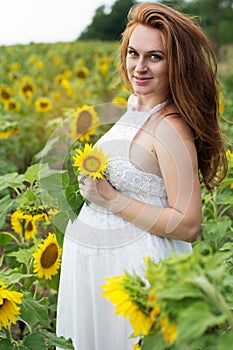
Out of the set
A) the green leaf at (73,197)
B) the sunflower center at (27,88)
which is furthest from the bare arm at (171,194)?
the sunflower center at (27,88)

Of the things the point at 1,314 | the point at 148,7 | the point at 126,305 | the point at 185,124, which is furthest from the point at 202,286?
the point at 148,7

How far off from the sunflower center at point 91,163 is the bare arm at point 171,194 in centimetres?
3

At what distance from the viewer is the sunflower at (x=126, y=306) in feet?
3.33

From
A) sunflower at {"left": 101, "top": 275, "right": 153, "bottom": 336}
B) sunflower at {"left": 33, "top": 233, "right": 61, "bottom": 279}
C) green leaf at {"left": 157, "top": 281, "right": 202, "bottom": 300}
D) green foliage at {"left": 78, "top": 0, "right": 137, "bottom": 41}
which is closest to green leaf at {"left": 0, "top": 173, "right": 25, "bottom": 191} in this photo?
sunflower at {"left": 33, "top": 233, "right": 61, "bottom": 279}

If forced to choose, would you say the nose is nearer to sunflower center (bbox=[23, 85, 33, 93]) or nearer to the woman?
the woman

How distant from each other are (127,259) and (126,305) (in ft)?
1.98

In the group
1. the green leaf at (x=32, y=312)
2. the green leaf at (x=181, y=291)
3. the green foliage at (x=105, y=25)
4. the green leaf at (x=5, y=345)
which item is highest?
the green leaf at (x=181, y=291)

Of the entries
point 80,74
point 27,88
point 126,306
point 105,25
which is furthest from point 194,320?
point 105,25

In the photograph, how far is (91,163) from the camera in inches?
59.2

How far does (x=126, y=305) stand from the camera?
40.0 inches

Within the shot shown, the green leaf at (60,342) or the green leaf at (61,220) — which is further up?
the green leaf at (61,220)

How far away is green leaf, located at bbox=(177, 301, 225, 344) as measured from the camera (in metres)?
0.85

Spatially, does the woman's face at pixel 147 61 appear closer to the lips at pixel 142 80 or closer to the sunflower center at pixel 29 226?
the lips at pixel 142 80

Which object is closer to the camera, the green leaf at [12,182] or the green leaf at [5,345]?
the green leaf at [5,345]
